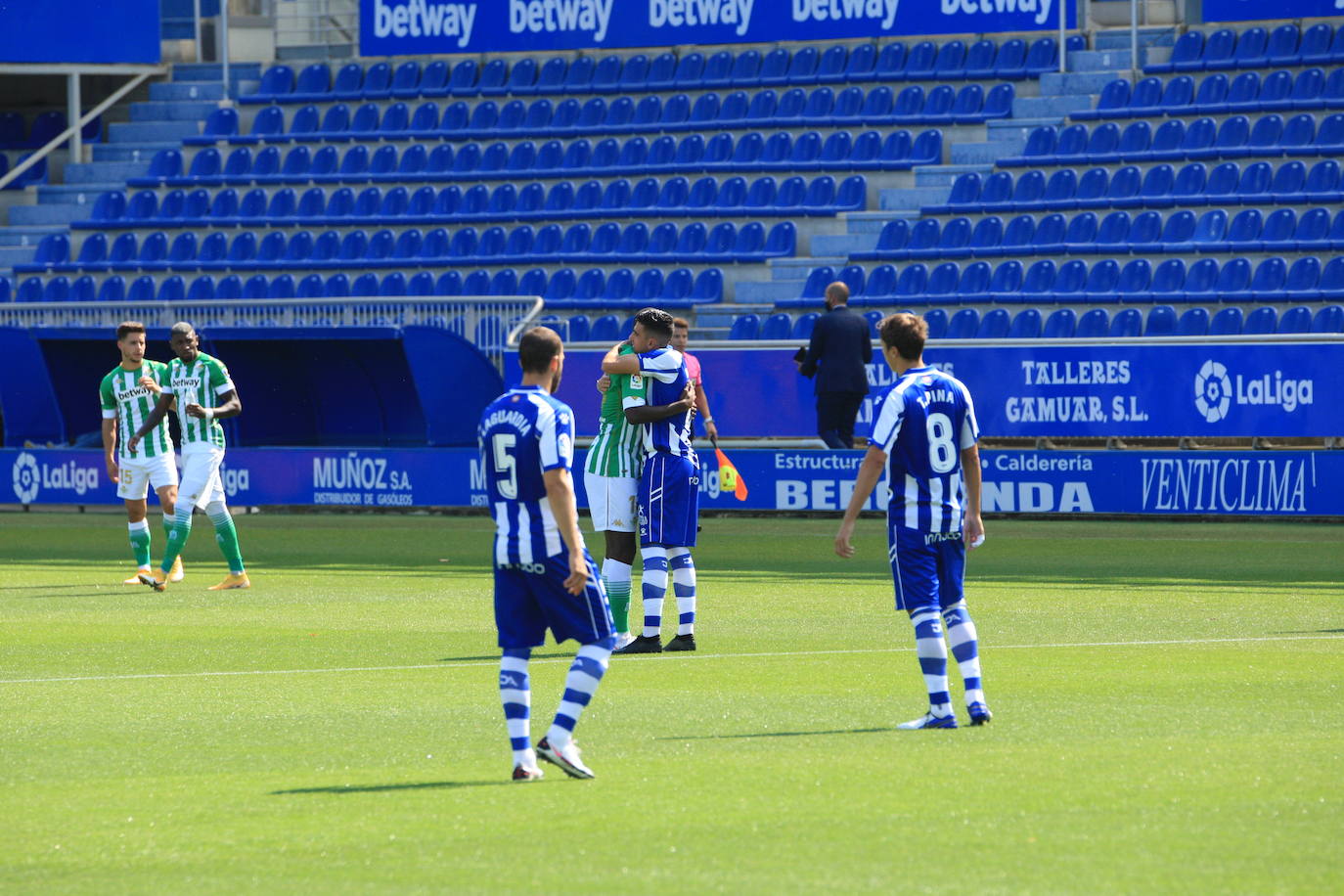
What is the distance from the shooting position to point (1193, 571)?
16094 mm

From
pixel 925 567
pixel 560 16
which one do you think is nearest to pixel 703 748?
pixel 925 567

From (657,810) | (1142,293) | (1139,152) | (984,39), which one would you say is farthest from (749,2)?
(657,810)

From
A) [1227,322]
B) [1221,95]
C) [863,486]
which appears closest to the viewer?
[863,486]

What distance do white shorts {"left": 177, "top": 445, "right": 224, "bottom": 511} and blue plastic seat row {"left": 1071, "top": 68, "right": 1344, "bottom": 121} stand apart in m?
14.6

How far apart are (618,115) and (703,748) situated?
22.9 metres

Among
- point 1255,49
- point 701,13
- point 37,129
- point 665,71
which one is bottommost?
point 37,129

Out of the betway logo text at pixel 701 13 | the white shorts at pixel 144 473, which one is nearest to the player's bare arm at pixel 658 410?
the white shorts at pixel 144 473

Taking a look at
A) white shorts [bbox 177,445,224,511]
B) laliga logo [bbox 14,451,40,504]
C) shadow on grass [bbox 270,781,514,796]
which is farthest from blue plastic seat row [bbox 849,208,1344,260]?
shadow on grass [bbox 270,781,514,796]

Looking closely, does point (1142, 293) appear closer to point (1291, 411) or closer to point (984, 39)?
point (1291, 411)

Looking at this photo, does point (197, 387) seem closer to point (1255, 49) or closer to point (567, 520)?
point (567, 520)

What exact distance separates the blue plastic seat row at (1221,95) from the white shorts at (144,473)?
47.5 ft

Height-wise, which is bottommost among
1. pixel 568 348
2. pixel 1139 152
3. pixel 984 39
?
pixel 568 348

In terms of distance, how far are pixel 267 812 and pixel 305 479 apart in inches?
693

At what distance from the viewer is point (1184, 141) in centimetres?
2528
